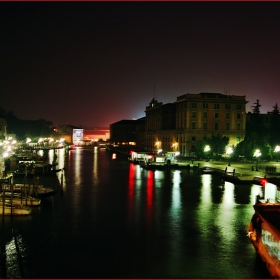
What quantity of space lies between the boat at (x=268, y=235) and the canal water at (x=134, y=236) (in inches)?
19.0

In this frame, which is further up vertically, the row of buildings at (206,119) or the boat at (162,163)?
the row of buildings at (206,119)

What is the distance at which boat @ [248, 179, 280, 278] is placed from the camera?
14.9 metres

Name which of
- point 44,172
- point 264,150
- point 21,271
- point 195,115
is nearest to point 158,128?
point 195,115

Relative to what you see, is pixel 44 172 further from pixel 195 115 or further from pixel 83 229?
pixel 195 115

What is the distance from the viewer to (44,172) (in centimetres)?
4747

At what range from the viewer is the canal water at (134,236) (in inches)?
617

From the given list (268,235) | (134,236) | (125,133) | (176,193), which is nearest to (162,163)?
(176,193)

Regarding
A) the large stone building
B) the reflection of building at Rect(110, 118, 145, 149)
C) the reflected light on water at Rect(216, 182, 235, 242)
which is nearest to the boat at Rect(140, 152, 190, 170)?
the large stone building

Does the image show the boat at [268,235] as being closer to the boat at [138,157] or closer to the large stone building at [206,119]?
the boat at [138,157]

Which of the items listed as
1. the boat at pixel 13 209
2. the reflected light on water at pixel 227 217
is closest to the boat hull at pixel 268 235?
the reflected light on water at pixel 227 217

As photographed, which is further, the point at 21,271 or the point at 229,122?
the point at 229,122

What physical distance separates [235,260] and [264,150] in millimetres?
41666

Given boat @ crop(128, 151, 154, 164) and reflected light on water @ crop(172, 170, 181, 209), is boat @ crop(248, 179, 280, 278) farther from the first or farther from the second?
boat @ crop(128, 151, 154, 164)

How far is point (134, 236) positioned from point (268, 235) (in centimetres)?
698
